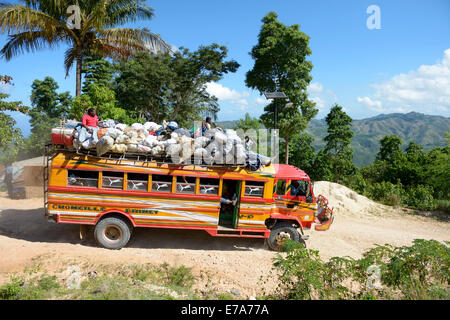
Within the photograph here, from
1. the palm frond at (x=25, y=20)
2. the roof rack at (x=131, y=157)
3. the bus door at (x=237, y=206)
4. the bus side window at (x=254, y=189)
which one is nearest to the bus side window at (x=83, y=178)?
the roof rack at (x=131, y=157)

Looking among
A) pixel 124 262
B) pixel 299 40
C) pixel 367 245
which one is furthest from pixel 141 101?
pixel 367 245

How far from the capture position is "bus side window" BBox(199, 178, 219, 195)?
7.84 m

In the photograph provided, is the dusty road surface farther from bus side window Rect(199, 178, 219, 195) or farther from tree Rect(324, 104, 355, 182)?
tree Rect(324, 104, 355, 182)

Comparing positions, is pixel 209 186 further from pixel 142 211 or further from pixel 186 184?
pixel 142 211

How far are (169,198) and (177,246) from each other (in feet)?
5.55

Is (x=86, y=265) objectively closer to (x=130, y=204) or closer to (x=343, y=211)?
(x=130, y=204)

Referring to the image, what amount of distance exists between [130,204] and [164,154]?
171cm

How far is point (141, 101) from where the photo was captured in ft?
75.3

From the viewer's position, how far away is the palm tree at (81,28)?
491 inches

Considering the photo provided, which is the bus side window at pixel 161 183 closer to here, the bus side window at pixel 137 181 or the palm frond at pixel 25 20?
the bus side window at pixel 137 181

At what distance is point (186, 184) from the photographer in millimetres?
7773

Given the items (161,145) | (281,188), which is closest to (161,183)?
(161,145)

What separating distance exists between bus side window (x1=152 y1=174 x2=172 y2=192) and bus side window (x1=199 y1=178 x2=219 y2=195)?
2.99 ft
